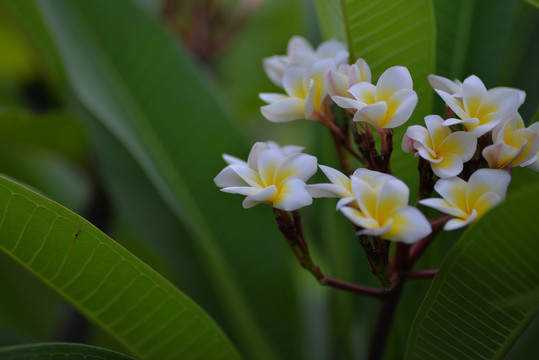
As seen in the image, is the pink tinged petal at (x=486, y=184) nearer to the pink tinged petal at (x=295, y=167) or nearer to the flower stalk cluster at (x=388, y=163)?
the flower stalk cluster at (x=388, y=163)

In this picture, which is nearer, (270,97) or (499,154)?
(499,154)

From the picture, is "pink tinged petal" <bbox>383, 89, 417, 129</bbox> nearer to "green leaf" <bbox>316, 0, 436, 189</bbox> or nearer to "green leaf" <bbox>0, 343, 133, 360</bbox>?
"green leaf" <bbox>316, 0, 436, 189</bbox>

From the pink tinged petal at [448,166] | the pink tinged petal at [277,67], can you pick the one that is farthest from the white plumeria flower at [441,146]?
the pink tinged petal at [277,67]

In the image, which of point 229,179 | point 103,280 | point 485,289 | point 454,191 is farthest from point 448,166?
point 103,280

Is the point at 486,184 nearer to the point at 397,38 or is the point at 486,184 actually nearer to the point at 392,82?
the point at 392,82

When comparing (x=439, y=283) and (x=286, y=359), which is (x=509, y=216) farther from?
(x=286, y=359)

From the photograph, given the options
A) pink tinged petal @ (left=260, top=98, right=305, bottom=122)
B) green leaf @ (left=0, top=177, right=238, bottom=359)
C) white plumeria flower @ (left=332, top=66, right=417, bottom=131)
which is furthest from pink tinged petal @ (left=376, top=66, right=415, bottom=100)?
green leaf @ (left=0, top=177, right=238, bottom=359)
